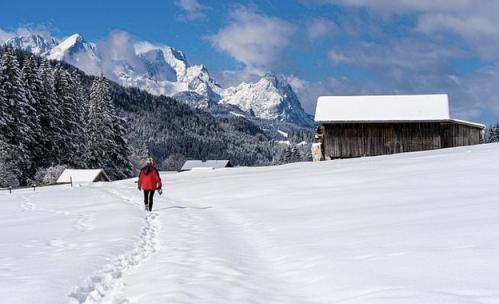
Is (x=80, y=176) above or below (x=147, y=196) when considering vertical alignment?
above

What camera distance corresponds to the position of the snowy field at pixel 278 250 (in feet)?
25.3

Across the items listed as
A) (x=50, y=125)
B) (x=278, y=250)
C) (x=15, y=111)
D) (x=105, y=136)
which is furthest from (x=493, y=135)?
(x=278, y=250)

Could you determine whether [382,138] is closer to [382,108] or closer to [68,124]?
[382,108]

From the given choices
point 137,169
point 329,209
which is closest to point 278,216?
point 329,209

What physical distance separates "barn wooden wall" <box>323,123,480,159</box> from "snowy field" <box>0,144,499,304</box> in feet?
88.7

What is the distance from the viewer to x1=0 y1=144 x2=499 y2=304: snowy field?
25.3 ft

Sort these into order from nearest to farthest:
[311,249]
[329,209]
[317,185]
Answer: [311,249]
[329,209]
[317,185]

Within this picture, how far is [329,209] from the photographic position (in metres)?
16.3

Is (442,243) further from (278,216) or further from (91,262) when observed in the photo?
(278,216)

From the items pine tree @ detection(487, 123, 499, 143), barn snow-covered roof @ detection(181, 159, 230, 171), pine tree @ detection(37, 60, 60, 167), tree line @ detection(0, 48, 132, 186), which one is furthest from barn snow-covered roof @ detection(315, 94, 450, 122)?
pine tree @ detection(487, 123, 499, 143)

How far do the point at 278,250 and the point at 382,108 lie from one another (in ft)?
129

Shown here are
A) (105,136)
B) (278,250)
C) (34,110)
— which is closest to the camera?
(278,250)

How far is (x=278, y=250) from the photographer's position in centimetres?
1137

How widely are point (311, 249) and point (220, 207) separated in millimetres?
10390
